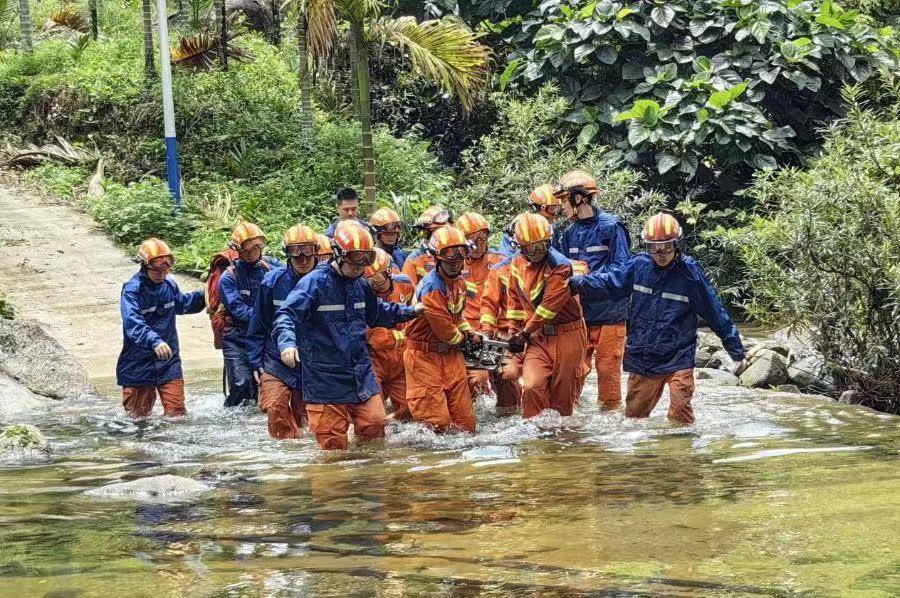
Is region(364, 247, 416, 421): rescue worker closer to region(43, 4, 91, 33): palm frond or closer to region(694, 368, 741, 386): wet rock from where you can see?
region(694, 368, 741, 386): wet rock

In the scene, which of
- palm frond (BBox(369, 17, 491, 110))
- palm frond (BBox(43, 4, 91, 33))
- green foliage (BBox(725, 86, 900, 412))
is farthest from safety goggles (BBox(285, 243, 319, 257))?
palm frond (BBox(43, 4, 91, 33))

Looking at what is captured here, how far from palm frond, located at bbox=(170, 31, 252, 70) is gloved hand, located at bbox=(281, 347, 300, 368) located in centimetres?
1613

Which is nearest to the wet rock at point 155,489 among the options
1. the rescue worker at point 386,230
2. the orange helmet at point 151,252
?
the orange helmet at point 151,252

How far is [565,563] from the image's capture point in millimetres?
5086

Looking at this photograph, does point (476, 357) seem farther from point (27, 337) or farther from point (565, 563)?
point (27, 337)

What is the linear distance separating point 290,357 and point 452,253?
147 centimetres

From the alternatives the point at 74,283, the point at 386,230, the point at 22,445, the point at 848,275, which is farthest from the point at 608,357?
the point at 74,283

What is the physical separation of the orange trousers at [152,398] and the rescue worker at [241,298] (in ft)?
1.50

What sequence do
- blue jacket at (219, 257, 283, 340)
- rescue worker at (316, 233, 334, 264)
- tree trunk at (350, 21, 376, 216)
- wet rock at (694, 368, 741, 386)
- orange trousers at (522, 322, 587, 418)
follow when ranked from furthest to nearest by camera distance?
tree trunk at (350, 21, 376, 216)
wet rock at (694, 368, 741, 386)
blue jacket at (219, 257, 283, 340)
rescue worker at (316, 233, 334, 264)
orange trousers at (522, 322, 587, 418)

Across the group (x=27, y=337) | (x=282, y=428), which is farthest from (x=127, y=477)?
(x=27, y=337)

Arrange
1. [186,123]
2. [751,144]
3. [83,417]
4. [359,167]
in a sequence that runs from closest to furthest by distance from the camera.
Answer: [83,417] < [751,144] < [359,167] < [186,123]

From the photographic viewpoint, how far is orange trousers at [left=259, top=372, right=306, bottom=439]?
9.28 meters

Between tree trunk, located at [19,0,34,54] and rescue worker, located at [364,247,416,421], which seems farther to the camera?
tree trunk, located at [19,0,34,54]

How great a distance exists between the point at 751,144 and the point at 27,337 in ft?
31.6
